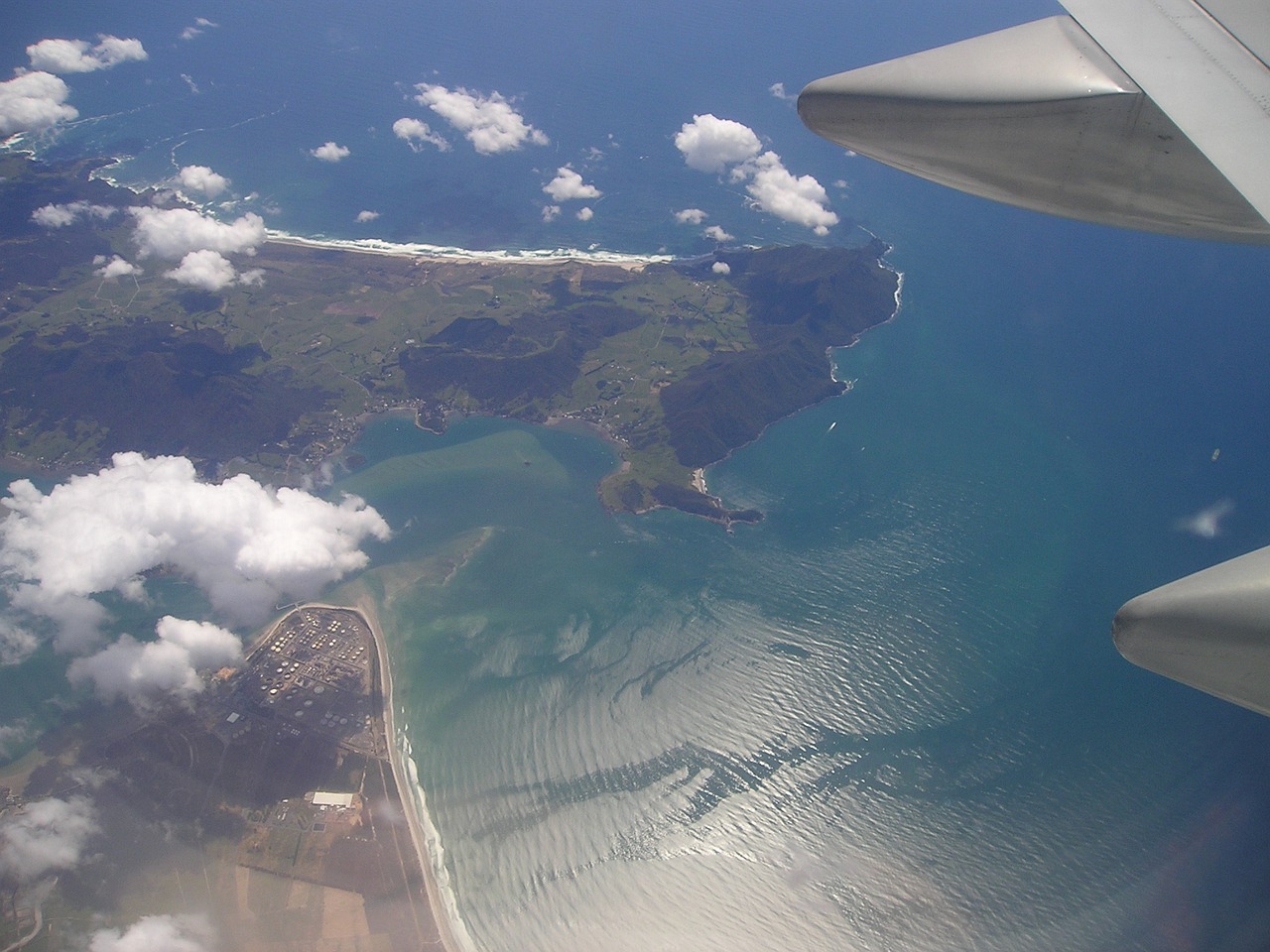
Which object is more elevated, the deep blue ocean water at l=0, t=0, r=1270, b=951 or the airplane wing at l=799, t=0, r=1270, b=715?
the airplane wing at l=799, t=0, r=1270, b=715

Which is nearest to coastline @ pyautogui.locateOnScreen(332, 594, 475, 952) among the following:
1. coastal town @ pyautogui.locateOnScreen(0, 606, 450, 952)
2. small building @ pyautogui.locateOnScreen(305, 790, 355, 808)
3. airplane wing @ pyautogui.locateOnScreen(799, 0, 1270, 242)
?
coastal town @ pyautogui.locateOnScreen(0, 606, 450, 952)

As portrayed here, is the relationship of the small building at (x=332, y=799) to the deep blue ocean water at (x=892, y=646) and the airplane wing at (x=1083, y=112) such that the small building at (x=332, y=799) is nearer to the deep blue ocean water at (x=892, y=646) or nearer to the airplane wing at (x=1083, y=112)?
the deep blue ocean water at (x=892, y=646)

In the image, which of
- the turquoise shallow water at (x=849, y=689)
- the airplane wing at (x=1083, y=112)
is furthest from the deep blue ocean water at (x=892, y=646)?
the airplane wing at (x=1083, y=112)

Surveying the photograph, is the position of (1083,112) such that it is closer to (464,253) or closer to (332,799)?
(332,799)

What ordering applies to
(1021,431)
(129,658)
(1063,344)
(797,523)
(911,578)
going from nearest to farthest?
1. (129,658)
2. (911,578)
3. (797,523)
4. (1021,431)
5. (1063,344)

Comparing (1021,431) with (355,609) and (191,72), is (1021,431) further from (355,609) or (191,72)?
(191,72)

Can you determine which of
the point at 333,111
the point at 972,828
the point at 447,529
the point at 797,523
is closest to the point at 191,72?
the point at 333,111

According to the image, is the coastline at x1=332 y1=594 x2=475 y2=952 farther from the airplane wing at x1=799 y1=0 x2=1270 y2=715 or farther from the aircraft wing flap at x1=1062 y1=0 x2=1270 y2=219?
the aircraft wing flap at x1=1062 y1=0 x2=1270 y2=219
